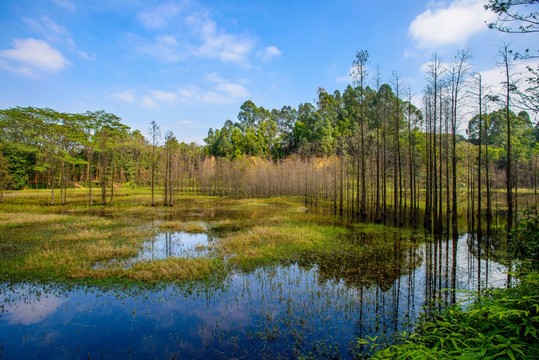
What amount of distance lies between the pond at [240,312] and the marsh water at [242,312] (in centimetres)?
3

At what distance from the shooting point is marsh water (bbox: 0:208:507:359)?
6402mm

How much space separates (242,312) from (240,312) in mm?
65

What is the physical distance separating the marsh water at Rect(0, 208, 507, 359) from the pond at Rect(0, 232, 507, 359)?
3 cm

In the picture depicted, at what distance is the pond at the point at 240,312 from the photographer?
6.40 m

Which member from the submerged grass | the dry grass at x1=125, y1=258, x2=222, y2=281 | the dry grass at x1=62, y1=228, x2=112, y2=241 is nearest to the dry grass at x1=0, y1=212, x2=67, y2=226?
the submerged grass

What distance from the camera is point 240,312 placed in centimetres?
812

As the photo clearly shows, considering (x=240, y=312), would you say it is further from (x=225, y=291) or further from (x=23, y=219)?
(x=23, y=219)

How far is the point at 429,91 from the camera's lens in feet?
74.6

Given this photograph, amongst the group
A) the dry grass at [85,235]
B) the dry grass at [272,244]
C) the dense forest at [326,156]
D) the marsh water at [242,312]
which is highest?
the dense forest at [326,156]

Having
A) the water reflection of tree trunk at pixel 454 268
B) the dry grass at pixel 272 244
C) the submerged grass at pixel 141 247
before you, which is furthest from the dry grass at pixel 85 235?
the water reflection of tree trunk at pixel 454 268

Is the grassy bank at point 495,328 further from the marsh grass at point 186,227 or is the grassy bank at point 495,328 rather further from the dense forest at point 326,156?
the marsh grass at point 186,227

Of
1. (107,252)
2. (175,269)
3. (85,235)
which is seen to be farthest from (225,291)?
(85,235)

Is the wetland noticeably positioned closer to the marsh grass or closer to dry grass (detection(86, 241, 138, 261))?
dry grass (detection(86, 241, 138, 261))

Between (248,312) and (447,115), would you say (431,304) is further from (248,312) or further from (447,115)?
(447,115)
